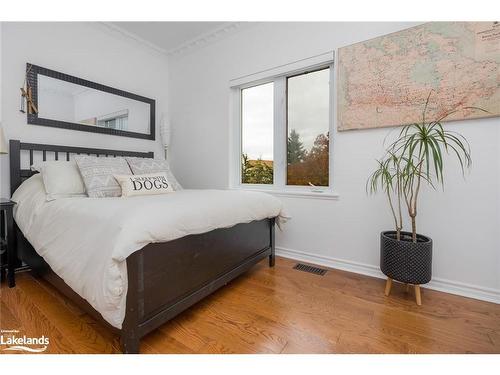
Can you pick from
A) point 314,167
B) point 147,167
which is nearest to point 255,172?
point 314,167

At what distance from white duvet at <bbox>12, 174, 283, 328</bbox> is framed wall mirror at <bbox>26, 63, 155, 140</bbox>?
38.2 inches

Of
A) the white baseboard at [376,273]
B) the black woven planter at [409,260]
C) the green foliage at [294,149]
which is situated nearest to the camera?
the black woven planter at [409,260]

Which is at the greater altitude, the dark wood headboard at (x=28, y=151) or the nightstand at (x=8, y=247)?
the dark wood headboard at (x=28, y=151)

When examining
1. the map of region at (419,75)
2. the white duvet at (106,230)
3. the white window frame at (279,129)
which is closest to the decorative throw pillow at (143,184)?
the white duvet at (106,230)

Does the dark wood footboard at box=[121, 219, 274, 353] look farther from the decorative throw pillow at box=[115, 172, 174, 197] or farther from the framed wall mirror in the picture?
the framed wall mirror

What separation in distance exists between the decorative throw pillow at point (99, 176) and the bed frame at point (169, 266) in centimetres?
54

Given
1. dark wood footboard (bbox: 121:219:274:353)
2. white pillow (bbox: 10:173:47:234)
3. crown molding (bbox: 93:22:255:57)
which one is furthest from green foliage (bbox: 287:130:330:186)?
white pillow (bbox: 10:173:47:234)

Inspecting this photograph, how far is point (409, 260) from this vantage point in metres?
1.52

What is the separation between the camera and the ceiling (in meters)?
2.61

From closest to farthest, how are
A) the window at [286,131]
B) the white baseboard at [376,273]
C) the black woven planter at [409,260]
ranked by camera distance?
the black woven planter at [409,260], the white baseboard at [376,273], the window at [286,131]

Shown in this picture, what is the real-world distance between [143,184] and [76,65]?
5.06 ft

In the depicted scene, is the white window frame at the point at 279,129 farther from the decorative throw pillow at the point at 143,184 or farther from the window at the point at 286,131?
the decorative throw pillow at the point at 143,184

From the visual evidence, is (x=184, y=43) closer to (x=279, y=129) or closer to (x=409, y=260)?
(x=279, y=129)

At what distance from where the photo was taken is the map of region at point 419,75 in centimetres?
155
